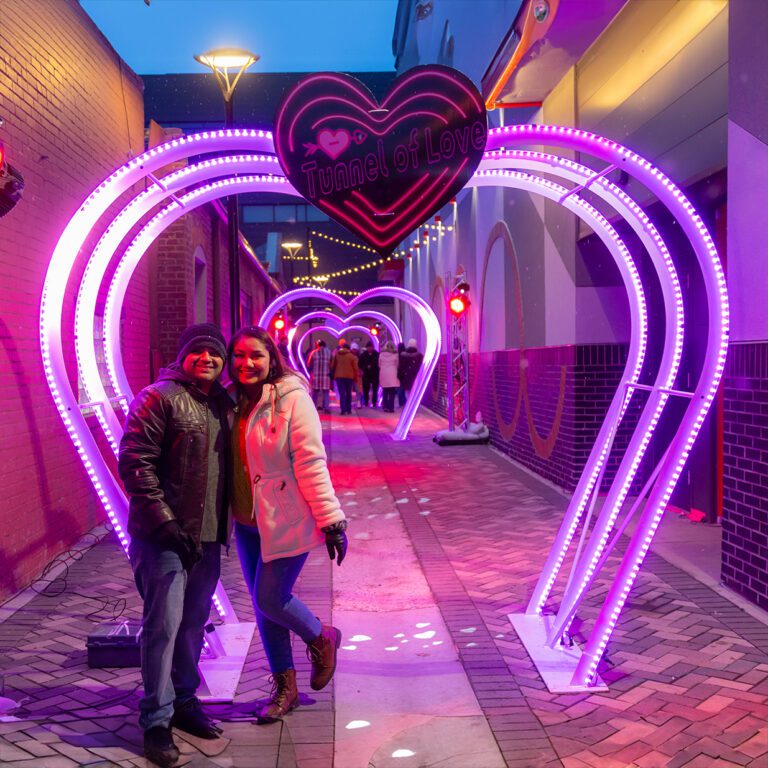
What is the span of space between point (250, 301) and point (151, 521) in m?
21.9

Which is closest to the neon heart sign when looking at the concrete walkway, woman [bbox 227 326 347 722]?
woman [bbox 227 326 347 722]

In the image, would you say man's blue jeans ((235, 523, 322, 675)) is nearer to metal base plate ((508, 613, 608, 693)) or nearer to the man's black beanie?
the man's black beanie

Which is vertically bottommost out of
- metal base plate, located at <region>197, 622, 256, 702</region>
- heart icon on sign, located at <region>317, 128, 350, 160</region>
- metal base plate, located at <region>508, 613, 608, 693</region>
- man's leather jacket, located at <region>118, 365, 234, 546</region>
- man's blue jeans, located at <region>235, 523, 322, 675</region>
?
metal base plate, located at <region>197, 622, 256, 702</region>

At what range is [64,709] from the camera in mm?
3967

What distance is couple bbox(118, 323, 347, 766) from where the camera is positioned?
3449 mm

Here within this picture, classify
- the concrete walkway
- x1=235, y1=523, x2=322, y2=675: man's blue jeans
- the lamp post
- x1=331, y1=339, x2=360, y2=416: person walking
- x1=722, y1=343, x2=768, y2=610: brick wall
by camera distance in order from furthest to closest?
x1=331, y1=339, x2=360, y2=416: person walking, the lamp post, x1=722, y1=343, x2=768, y2=610: brick wall, x1=235, y1=523, x2=322, y2=675: man's blue jeans, the concrete walkway

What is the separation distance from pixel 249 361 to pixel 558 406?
674cm

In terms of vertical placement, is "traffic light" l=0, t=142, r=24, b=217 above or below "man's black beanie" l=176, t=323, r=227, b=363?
above

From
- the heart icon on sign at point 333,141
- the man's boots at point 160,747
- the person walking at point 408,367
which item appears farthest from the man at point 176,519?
the person walking at point 408,367

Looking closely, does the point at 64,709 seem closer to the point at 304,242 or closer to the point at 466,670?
the point at 466,670

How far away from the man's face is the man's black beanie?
0.02 metres

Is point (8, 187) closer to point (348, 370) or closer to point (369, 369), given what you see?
point (348, 370)

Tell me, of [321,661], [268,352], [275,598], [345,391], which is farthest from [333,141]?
[345,391]

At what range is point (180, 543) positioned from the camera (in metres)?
3.43
